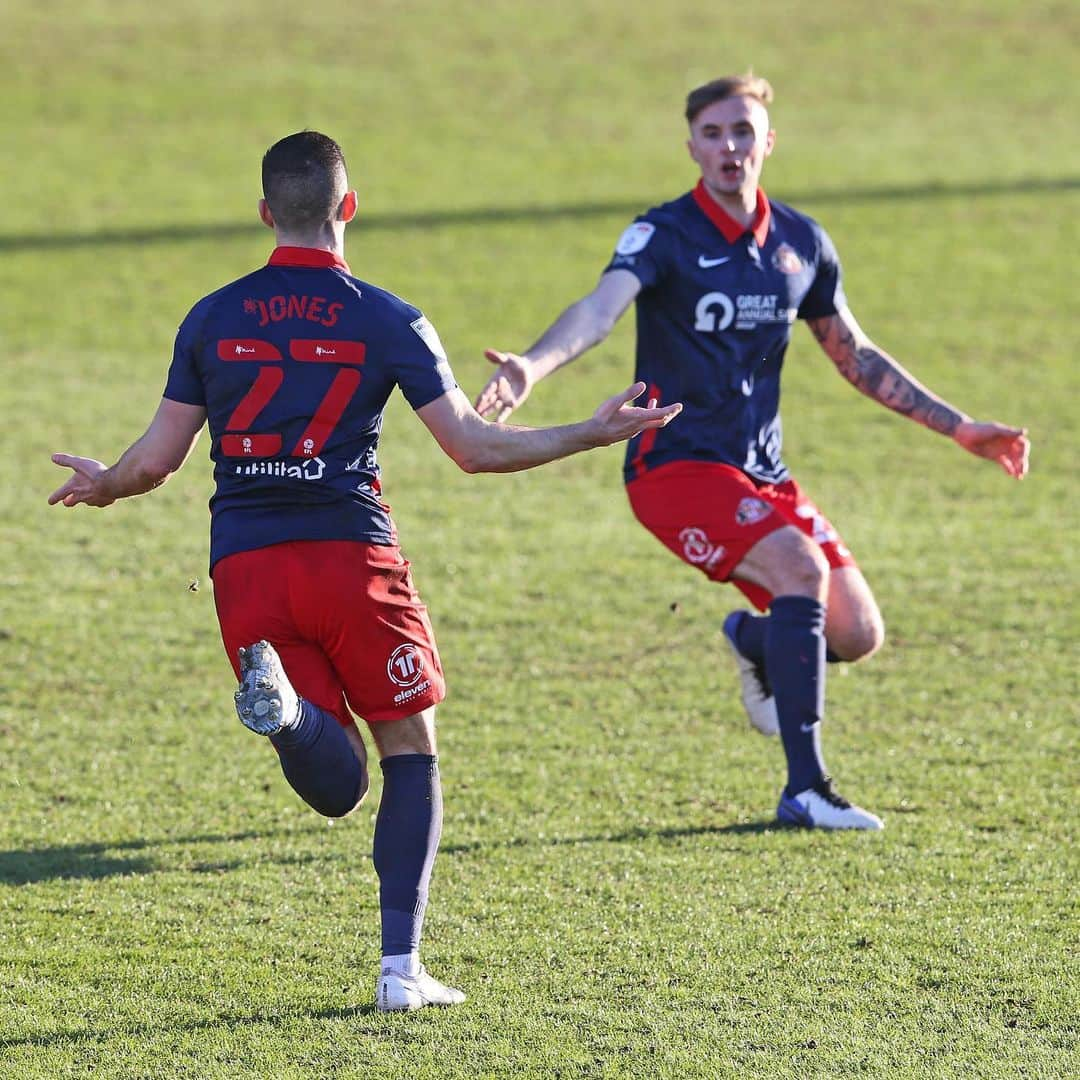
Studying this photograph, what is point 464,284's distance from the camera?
15734mm

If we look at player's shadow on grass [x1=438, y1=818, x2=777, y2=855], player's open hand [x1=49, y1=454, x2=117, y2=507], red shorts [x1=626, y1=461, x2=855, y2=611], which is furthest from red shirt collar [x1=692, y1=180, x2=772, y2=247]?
player's open hand [x1=49, y1=454, x2=117, y2=507]

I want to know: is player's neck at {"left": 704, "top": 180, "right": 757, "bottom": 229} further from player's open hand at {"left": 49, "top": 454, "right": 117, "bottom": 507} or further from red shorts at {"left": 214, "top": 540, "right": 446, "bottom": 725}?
player's open hand at {"left": 49, "top": 454, "right": 117, "bottom": 507}

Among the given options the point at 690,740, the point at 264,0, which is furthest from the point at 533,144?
the point at 690,740

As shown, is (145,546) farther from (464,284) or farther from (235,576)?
(464,284)

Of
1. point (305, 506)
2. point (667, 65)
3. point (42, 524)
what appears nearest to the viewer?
point (305, 506)

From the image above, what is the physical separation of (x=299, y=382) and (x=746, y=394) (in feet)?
7.51

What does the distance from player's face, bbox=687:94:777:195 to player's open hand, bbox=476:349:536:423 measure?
1177 mm

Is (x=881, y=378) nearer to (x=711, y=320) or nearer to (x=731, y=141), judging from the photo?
(x=711, y=320)

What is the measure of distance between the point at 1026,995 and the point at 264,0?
24.1 meters

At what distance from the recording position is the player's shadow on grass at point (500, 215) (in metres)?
16.9

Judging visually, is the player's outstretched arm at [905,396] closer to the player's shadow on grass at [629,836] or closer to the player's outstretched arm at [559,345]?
the player's outstretched arm at [559,345]

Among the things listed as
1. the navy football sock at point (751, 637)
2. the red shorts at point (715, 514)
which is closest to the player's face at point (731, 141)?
the red shorts at point (715, 514)

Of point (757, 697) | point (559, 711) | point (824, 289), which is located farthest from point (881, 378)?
point (559, 711)

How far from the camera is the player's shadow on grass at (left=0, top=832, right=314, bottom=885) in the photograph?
5.41 m
